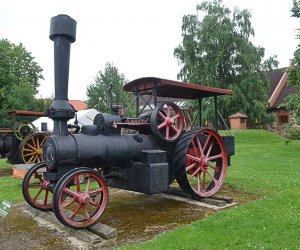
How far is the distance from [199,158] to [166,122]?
104cm

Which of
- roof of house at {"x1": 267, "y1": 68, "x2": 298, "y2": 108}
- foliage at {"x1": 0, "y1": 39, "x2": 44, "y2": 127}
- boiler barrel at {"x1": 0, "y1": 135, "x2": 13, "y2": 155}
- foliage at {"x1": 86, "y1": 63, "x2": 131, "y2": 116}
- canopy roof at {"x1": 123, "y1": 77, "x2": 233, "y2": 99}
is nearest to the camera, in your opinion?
canopy roof at {"x1": 123, "y1": 77, "x2": 233, "y2": 99}

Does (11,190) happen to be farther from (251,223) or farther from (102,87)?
(102,87)

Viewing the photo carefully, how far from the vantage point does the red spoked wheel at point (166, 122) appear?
19.4ft

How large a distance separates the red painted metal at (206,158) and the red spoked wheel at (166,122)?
422mm

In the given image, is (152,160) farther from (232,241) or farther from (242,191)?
(242,191)

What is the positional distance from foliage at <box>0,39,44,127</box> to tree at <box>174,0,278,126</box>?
48.8 feet

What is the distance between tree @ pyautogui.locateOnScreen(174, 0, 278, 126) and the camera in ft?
82.8

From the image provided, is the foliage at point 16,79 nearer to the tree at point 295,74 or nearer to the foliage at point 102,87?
the foliage at point 102,87

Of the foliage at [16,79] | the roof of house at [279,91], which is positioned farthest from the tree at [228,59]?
the foliage at [16,79]

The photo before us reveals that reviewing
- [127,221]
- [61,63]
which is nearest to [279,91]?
[127,221]

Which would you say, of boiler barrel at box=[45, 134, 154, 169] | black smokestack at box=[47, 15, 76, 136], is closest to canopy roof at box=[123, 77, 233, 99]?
boiler barrel at box=[45, 134, 154, 169]

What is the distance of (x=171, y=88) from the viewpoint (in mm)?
6766

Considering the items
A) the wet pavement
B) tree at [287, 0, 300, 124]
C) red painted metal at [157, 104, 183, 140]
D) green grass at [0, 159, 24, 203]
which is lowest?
green grass at [0, 159, 24, 203]

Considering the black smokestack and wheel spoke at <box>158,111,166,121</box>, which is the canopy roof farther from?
the black smokestack
